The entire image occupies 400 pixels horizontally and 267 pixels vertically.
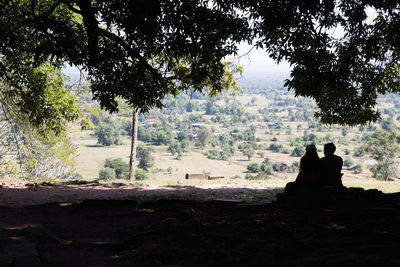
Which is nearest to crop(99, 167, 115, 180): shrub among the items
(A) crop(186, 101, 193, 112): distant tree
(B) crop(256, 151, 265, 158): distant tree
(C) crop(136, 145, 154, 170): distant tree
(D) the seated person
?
(C) crop(136, 145, 154, 170): distant tree

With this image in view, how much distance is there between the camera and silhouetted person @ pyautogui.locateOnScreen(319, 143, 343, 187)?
7426 millimetres

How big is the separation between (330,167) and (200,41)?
419 cm

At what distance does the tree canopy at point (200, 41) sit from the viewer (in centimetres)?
823

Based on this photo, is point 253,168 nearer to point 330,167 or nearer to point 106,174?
point 106,174

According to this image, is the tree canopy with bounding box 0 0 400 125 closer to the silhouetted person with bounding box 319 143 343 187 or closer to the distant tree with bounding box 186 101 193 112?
the silhouetted person with bounding box 319 143 343 187

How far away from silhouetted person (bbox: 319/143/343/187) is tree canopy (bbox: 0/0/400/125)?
8.45 feet

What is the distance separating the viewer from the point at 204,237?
5.11m

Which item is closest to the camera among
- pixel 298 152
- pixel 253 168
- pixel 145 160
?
pixel 145 160

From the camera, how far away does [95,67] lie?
8.84m

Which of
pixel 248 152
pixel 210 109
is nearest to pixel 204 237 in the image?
pixel 248 152

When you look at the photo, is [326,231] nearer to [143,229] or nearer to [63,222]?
[143,229]

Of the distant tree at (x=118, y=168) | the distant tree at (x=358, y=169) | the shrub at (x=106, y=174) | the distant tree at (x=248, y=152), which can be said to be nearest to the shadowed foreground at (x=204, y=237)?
the shrub at (x=106, y=174)

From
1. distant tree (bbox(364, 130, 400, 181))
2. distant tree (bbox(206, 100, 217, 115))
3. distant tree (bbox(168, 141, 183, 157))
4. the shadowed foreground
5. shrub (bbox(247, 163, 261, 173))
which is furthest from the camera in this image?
distant tree (bbox(206, 100, 217, 115))

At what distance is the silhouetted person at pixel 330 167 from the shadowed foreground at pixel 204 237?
100 centimetres
